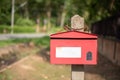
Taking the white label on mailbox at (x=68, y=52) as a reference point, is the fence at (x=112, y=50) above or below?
below

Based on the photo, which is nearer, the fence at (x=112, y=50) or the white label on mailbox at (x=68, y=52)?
the white label on mailbox at (x=68, y=52)

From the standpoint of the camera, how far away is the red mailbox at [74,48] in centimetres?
673

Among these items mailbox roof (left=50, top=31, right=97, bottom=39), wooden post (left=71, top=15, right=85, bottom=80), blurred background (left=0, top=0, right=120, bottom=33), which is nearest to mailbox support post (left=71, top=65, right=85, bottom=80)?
wooden post (left=71, top=15, right=85, bottom=80)

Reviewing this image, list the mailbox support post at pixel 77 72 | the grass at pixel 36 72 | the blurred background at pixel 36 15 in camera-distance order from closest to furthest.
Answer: the mailbox support post at pixel 77 72 < the grass at pixel 36 72 < the blurred background at pixel 36 15

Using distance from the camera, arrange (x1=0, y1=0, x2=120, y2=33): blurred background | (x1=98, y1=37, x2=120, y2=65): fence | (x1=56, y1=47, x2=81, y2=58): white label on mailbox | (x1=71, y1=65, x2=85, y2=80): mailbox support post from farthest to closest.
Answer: (x1=0, y1=0, x2=120, y2=33): blurred background → (x1=98, y1=37, x2=120, y2=65): fence → (x1=71, y1=65, x2=85, y2=80): mailbox support post → (x1=56, y1=47, x2=81, y2=58): white label on mailbox

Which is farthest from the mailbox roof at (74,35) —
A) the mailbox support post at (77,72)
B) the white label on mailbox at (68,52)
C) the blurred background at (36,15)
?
the blurred background at (36,15)

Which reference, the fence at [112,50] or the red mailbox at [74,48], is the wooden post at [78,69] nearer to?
the red mailbox at [74,48]

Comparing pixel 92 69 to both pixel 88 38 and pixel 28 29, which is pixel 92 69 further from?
pixel 28 29

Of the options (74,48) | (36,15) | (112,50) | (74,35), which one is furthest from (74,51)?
(36,15)

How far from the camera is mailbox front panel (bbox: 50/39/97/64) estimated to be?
22.1 ft

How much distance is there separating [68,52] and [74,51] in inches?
4.6

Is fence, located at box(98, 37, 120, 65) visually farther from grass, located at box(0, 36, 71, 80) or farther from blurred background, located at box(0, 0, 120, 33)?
blurred background, located at box(0, 0, 120, 33)

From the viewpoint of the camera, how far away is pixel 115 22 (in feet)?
51.7

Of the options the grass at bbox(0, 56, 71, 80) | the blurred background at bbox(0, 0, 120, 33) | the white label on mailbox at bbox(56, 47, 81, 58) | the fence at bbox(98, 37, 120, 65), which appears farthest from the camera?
the blurred background at bbox(0, 0, 120, 33)
